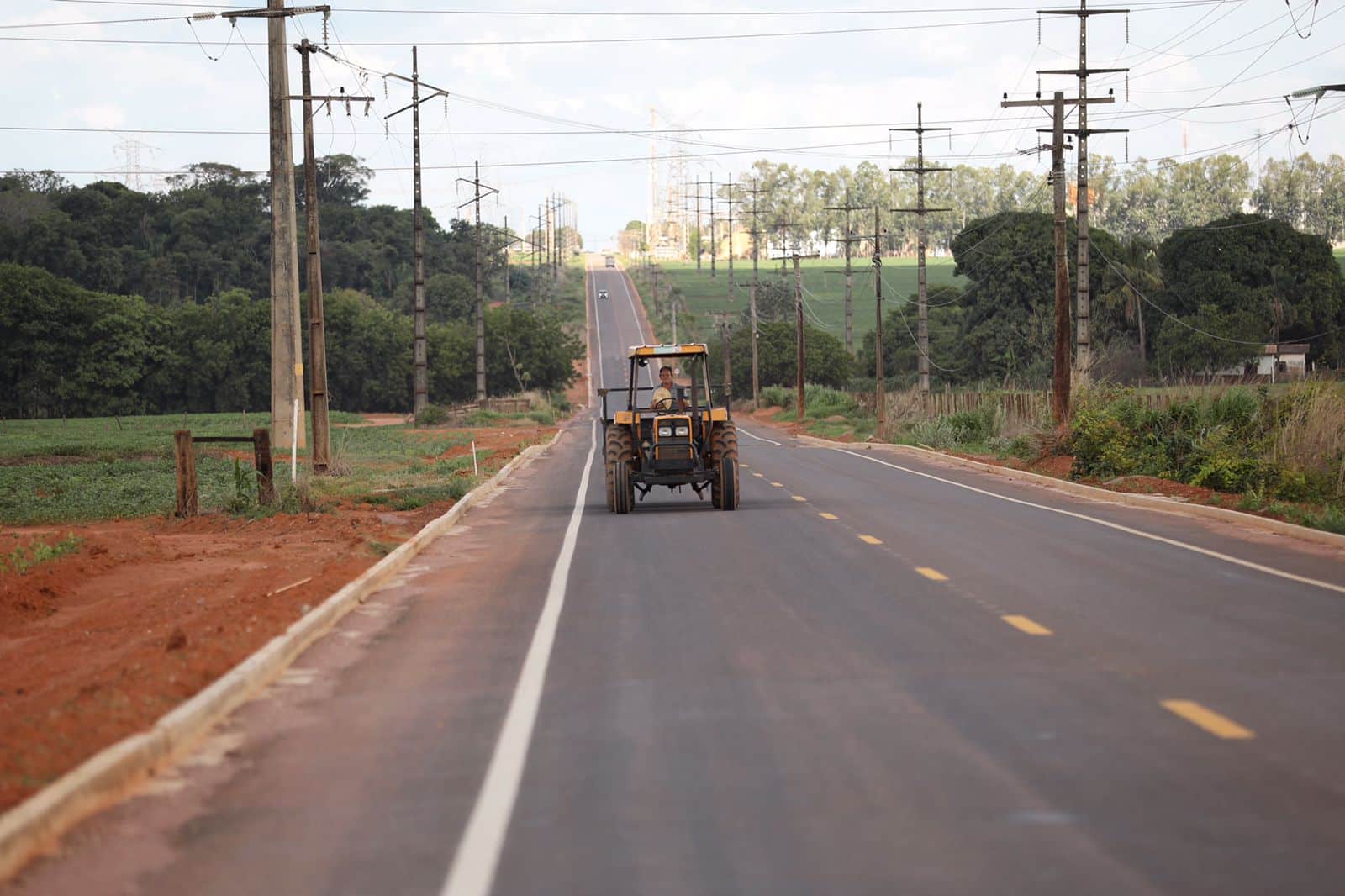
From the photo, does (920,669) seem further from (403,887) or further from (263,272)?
(263,272)

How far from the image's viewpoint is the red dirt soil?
8398 mm

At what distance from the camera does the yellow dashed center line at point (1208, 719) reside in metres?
8.23

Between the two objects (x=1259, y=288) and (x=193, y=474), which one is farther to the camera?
(x=1259, y=288)

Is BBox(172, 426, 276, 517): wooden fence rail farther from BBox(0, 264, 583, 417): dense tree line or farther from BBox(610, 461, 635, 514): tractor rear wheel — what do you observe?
BBox(0, 264, 583, 417): dense tree line

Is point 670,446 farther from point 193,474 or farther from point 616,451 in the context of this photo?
point 193,474

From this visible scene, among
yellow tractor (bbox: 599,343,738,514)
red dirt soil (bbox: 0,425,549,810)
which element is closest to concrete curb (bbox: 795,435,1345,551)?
yellow tractor (bbox: 599,343,738,514)

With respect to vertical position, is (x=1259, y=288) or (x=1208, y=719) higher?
(x=1259, y=288)

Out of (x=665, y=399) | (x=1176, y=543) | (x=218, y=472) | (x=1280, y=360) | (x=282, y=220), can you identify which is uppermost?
(x=282, y=220)

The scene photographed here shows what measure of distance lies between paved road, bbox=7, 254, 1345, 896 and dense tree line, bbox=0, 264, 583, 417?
88820 mm

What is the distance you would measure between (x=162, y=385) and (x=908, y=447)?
69.0m

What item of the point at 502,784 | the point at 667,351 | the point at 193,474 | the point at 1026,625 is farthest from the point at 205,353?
the point at 502,784

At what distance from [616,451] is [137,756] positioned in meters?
16.6

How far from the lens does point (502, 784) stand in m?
7.38

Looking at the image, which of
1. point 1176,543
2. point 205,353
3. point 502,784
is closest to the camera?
point 502,784
